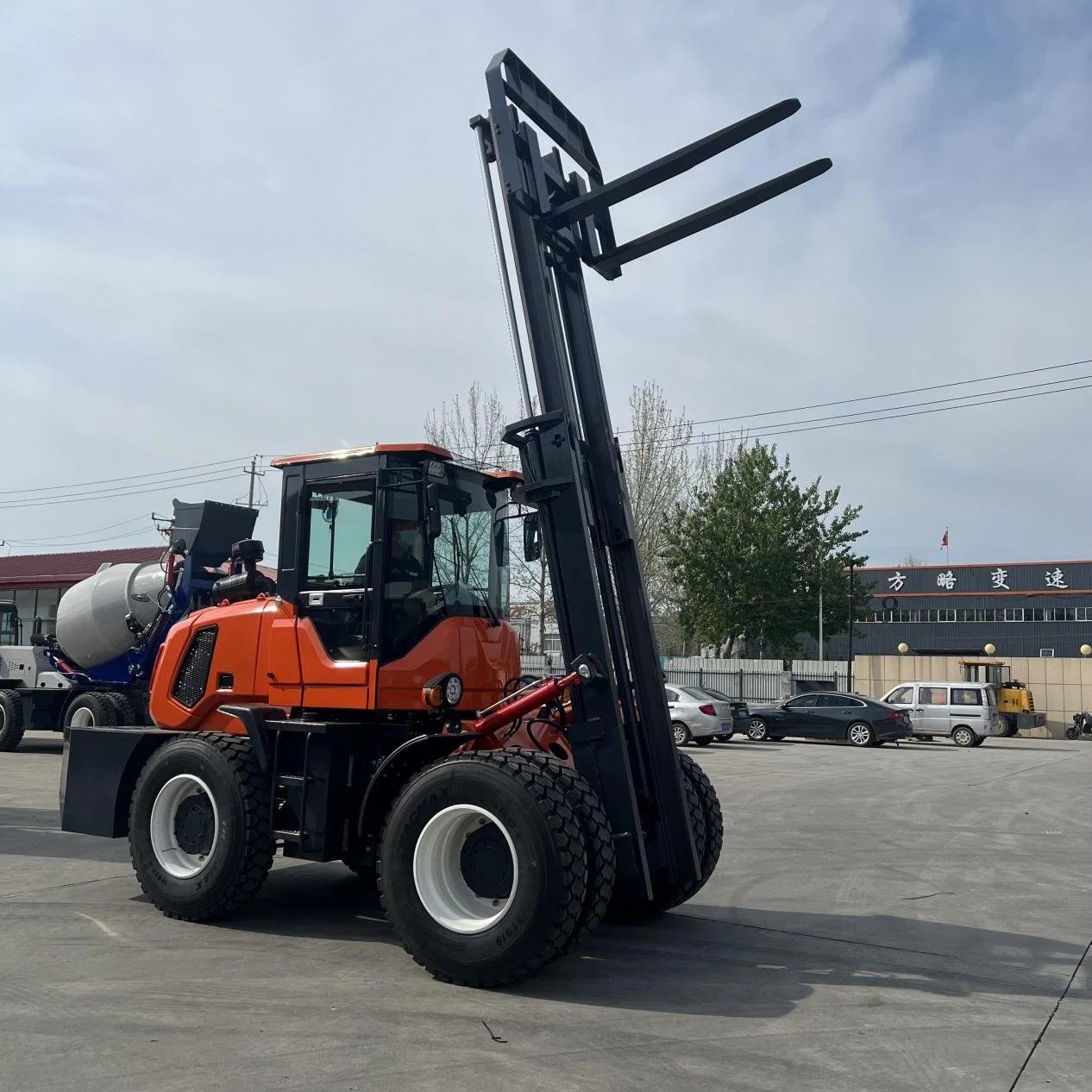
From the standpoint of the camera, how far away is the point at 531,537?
693cm

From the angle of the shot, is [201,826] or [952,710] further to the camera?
[952,710]

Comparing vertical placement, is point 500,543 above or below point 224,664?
above

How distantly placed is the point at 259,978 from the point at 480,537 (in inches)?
118

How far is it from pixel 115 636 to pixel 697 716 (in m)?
13.7

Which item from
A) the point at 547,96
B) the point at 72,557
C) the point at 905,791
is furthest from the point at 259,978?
the point at 72,557

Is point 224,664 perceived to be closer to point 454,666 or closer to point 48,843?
point 454,666

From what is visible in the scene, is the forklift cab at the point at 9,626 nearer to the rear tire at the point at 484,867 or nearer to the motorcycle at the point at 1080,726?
the rear tire at the point at 484,867

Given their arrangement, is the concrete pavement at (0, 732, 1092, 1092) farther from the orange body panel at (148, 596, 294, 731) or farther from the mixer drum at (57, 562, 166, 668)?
the mixer drum at (57, 562, 166, 668)

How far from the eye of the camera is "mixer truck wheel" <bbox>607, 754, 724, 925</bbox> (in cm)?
729

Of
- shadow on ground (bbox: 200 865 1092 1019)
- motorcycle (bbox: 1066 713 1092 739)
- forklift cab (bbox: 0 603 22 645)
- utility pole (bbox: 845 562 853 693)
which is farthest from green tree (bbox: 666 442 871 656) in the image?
shadow on ground (bbox: 200 865 1092 1019)

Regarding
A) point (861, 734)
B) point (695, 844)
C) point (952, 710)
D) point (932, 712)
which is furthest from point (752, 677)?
point (695, 844)

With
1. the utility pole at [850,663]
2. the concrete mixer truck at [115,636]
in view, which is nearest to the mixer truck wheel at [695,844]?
the concrete mixer truck at [115,636]

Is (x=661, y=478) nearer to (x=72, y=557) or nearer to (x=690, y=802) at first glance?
(x=72, y=557)

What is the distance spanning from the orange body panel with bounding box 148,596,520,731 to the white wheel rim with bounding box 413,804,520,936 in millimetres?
1070
